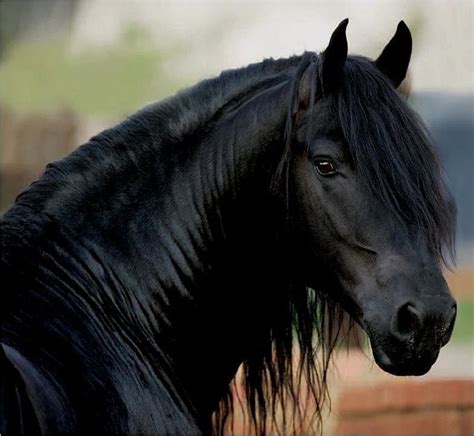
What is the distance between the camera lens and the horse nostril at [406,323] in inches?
141

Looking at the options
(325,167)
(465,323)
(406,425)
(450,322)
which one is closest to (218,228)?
(325,167)

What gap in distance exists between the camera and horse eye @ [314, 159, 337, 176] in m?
3.79

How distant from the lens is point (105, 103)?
52.1 feet

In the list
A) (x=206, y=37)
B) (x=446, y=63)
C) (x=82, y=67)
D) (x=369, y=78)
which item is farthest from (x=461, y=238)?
(x=369, y=78)

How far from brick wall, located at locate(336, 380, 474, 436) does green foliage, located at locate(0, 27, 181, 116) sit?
7.58 metres

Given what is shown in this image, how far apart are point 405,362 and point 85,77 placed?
1310 cm

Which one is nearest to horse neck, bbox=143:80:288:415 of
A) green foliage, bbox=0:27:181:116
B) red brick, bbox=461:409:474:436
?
red brick, bbox=461:409:474:436

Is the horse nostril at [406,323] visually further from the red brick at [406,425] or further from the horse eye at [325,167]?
the red brick at [406,425]

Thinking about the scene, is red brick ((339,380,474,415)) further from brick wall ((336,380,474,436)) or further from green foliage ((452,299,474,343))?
green foliage ((452,299,474,343))

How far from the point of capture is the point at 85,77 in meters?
16.4

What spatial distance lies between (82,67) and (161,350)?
12954mm

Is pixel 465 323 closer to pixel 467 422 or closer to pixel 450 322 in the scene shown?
pixel 467 422

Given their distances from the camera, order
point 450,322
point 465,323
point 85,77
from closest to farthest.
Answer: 1. point 450,322
2. point 465,323
3. point 85,77

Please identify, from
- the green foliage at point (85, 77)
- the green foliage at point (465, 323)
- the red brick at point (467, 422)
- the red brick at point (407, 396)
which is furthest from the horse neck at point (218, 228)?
the green foliage at point (85, 77)
